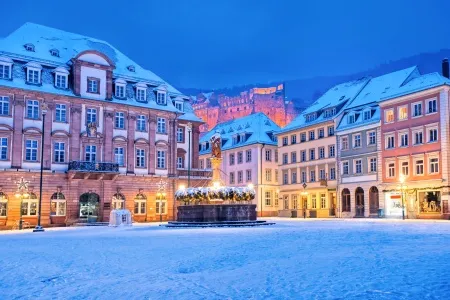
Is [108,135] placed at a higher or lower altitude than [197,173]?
higher

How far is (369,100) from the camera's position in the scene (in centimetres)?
6059

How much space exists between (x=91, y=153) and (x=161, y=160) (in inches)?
311

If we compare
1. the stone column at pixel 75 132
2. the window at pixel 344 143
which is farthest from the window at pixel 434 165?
the stone column at pixel 75 132

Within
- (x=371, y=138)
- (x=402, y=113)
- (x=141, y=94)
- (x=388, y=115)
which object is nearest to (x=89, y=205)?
(x=141, y=94)

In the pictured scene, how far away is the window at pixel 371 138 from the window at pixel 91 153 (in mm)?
29024

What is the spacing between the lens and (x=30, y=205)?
46000 millimetres

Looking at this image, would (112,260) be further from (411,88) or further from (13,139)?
(411,88)

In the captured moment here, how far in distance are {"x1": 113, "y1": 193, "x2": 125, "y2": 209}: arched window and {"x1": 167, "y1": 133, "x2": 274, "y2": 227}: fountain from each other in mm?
15634

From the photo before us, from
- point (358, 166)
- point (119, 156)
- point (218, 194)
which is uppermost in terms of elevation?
point (119, 156)

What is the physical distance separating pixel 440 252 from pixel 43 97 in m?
40.7

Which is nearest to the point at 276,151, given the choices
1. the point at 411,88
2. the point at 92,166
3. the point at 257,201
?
the point at 257,201

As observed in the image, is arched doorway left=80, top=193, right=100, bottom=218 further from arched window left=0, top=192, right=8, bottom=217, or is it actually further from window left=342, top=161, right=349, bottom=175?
window left=342, top=161, right=349, bottom=175

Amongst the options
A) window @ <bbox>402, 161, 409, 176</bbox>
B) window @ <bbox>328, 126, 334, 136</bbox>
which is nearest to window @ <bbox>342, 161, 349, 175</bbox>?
window @ <bbox>328, 126, 334, 136</bbox>

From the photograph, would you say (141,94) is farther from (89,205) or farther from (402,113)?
(402,113)
